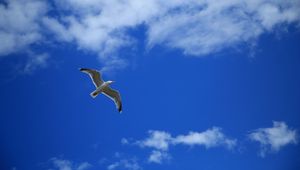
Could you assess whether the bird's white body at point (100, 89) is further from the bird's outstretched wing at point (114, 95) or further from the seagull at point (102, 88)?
the bird's outstretched wing at point (114, 95)

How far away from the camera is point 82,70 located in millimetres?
30203

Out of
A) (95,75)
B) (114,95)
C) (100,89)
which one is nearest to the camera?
(95,75)

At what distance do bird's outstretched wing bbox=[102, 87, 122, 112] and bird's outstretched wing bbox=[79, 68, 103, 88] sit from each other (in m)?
0.54

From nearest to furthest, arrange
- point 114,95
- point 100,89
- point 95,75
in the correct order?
point 95,75, point 100,89, point 114,95

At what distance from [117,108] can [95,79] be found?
1.77m

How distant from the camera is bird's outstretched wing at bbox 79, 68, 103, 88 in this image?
3051 cm

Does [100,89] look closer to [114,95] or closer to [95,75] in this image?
[95,75]

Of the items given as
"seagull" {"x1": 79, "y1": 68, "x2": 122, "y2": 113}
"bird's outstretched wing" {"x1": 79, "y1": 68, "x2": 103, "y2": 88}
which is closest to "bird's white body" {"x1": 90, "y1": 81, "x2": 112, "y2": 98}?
"seagull" {"x1": 79, "y1": 68, "x2": 122, "y2": 113}

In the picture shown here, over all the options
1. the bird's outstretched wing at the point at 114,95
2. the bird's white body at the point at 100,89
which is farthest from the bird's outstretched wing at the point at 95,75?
the bird's outstretched wing at the point at 114,95

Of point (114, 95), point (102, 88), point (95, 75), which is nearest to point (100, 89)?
point (102, 88)

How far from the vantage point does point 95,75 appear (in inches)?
1219

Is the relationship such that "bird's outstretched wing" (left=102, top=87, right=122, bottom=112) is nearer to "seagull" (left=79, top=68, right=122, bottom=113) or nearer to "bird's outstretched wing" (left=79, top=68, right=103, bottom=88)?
"seagull" (left=79, top=68, right=122, bottom=113)

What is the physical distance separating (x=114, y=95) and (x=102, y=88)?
0.88 metres

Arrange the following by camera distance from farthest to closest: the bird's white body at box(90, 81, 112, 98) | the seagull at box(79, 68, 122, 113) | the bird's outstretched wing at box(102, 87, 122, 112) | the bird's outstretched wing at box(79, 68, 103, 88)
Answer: the bird's outstretched wing at box(102, 87, 122, 112), the bird's white body at box(90, 81, 112, 98), the seagull at box(79, 68, 122, 113), the bird's outstretched wing at box(79, 68, 103, 88)
